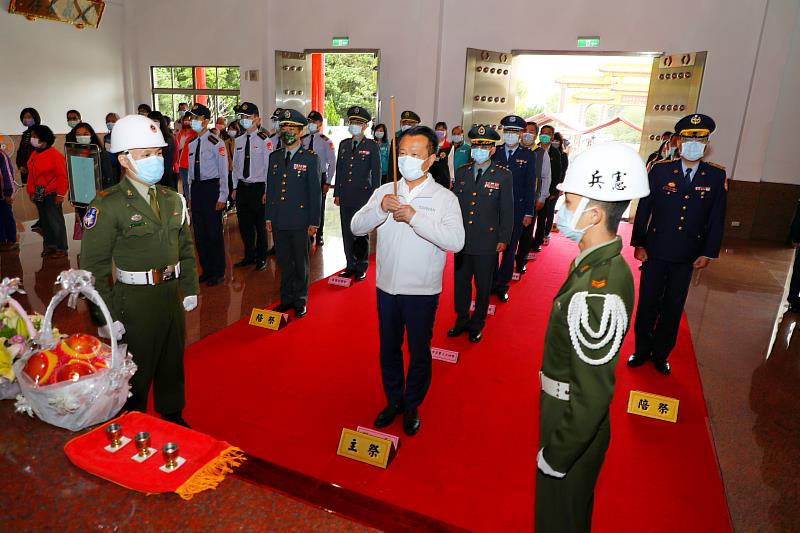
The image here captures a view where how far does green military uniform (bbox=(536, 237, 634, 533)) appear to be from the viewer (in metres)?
1.36

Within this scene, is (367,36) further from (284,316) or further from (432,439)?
(432,439)

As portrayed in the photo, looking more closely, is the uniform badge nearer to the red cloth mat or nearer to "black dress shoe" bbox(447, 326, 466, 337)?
the red cloth mat

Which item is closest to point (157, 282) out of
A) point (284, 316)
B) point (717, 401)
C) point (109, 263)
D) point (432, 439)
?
point (109, 263)

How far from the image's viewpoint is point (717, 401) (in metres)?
3.47

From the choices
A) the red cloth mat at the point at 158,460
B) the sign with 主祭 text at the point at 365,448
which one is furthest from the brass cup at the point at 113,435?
the sign with 主祭 text at the point at 365,448

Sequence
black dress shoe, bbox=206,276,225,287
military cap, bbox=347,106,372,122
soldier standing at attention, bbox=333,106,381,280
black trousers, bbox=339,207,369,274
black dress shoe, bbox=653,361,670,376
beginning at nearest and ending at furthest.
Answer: black dress shoe, bbox=653,361,670,376 → black dress shoe, bbox=206,276,225,287 → soldier standing at attention, bbox=333,106,381,280 → black trousers, bbox=339,207,369,274 → military cap, bbox=347,106,372,122

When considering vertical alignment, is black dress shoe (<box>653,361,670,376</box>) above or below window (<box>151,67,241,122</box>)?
below

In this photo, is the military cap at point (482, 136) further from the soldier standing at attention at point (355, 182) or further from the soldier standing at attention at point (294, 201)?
the soldier standing at attention at point (355, 182)

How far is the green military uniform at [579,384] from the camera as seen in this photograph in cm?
136

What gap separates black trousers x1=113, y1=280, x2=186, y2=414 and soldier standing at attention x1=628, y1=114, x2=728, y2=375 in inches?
125

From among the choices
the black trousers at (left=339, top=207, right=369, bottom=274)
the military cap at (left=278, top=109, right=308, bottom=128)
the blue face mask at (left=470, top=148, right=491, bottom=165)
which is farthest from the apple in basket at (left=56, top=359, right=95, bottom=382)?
the black trousers at (left=339, top=207, right=369, bottom=274)

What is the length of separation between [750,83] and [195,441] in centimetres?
1005

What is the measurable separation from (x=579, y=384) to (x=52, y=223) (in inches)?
253

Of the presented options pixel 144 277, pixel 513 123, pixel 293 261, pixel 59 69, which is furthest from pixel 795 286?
pixel 59 69
